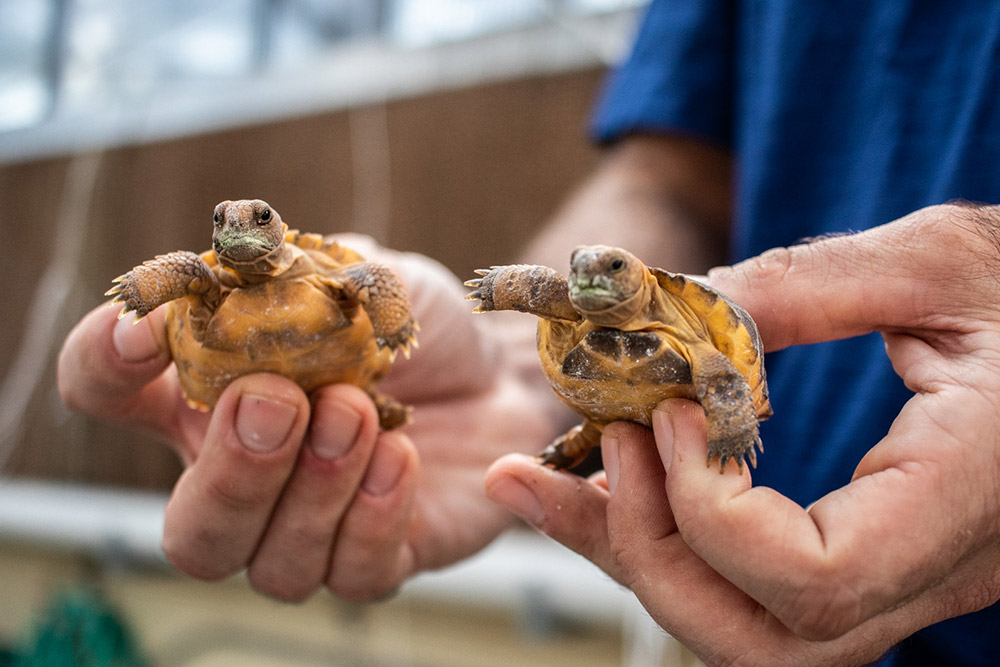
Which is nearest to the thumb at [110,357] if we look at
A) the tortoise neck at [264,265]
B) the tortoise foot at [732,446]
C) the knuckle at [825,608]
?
the tortoise neck at [264,265]

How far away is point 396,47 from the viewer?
3.70m

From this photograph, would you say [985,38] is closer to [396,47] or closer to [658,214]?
[658,214]

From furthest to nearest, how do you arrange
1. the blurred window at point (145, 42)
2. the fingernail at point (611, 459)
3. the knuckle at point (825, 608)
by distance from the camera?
the blurred window at point (145, 42) < the fingernail at point (611, 459) < the knuckle at point (825, 608)

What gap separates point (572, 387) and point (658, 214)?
1.31 meters

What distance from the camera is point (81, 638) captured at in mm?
3586

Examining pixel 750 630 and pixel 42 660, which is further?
pixel 42 660

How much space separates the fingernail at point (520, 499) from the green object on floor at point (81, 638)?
3.26 m

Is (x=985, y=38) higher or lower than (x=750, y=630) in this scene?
higher

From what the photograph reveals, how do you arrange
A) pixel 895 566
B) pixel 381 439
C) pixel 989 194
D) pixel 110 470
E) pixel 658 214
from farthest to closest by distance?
pixel 110 470 → pixel 658 214 → pixel 989 194 → pixel 381 439 → pixel 895 566

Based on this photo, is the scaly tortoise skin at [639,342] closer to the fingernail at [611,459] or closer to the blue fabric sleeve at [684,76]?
the fingernail at [611,459]

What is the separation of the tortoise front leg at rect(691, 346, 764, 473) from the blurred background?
5.87 feet

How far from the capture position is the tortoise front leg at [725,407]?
922mm

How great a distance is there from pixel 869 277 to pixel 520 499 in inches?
24.0

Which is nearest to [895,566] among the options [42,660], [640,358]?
[640,358]
